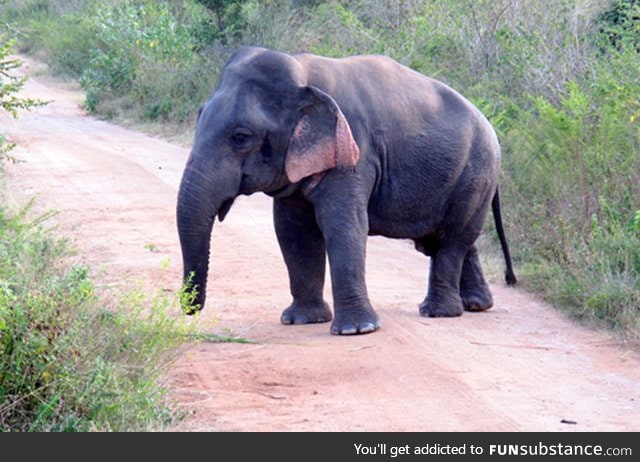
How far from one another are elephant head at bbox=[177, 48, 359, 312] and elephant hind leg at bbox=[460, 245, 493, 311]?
5.70ft

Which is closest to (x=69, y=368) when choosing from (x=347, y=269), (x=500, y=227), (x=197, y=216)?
(x=197, y=216)

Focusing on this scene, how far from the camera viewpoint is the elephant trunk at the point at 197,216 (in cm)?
761

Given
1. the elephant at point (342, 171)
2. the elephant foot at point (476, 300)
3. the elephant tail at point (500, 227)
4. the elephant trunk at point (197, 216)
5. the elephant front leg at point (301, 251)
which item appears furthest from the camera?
the elephant tail at point (500, 227)

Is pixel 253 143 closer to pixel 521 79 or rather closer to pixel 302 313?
pixel 302 313

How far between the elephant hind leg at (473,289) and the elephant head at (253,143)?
174 cm

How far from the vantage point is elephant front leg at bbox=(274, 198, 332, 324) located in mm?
8500

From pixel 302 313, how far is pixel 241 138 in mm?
1490

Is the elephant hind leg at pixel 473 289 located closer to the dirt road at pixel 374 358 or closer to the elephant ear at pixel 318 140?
the dirt road at pixel 374 358

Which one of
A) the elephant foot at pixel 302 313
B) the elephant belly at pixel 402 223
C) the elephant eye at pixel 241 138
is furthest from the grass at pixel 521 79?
the elephant eye at pixel 241 138

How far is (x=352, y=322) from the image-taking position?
8.04 metres

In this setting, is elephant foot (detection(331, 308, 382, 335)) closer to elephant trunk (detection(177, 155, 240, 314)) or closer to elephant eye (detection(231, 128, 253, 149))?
elephant trunk (detection(177, 155, 240, 314))

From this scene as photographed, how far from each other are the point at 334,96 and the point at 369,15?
11.1m

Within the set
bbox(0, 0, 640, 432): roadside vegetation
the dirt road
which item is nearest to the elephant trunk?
the dirt road

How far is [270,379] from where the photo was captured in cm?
695
